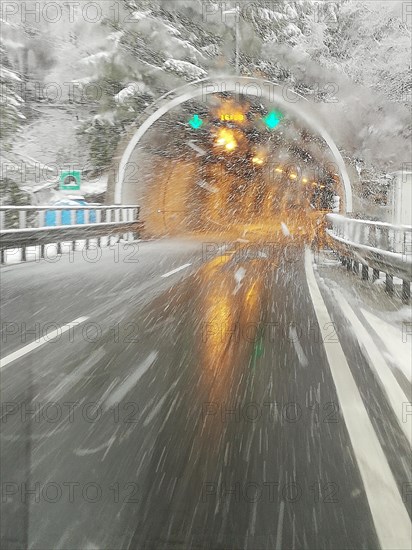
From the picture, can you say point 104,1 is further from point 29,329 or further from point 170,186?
point 29,329

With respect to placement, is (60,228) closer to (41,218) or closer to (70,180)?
(41,218)

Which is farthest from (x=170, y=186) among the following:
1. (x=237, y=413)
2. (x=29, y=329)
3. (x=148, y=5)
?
(x=237, y=413)

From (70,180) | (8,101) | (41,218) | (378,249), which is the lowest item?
(378,249)

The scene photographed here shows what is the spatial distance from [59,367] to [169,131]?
39980 millimetres

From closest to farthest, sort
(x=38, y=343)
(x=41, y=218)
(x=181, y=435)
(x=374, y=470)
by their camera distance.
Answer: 1. (x=374, y=470)
2. (x=181, y=435)
3. (x=38, y=343)
4. (x=41, y=218)

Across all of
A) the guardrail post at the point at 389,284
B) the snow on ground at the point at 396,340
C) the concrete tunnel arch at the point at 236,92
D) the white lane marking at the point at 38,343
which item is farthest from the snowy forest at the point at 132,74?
the snow on ground at the point at 396,340

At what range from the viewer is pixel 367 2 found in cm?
4916

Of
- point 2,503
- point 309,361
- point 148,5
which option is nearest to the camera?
point 2,503

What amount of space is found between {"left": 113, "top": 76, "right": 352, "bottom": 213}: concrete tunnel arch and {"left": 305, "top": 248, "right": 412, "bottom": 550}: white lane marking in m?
24.5

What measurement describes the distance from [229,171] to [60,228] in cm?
3825

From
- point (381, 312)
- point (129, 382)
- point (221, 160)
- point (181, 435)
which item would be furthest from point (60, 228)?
point (221, 160)

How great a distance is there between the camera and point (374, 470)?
140 inches

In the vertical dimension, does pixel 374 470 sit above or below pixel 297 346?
below

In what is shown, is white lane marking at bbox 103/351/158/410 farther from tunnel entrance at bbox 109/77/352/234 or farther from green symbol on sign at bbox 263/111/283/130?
tunnel entrance at bbox 109/77/352/234
